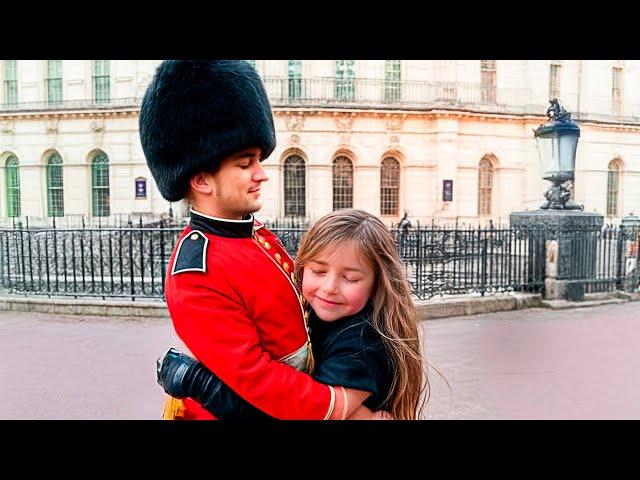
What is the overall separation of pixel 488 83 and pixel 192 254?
101 feet

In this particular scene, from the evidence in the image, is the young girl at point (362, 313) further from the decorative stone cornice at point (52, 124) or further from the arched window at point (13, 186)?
the arched window at point (13, 186)

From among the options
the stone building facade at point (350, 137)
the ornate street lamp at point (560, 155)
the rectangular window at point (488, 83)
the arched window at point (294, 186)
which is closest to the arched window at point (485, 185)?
the stone building facade at point (350, 137)

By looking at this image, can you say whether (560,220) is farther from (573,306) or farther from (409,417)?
(409,417)

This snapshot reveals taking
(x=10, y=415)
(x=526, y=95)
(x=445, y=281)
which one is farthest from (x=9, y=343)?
(x=526, y=95)

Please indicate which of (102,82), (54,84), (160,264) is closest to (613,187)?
(160,264)

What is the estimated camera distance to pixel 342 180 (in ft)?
91.8

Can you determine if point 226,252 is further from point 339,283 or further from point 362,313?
point 362,313

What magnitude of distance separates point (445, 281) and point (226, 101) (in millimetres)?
9294

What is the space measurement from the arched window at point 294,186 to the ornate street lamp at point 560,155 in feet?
56.7

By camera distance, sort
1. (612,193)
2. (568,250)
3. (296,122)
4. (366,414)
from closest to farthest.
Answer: (366,414) → (568,250) → (296,122) → (612,193)

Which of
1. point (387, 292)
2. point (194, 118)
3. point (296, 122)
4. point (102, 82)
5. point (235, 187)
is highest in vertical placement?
point (102, 82)

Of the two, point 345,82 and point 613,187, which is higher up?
point 345,82

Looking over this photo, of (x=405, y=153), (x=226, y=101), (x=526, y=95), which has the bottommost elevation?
(x=226, y=101)
